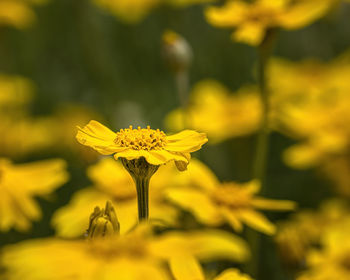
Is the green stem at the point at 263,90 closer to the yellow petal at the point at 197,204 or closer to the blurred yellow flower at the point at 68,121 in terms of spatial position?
the yellow petal at the point at 197,204

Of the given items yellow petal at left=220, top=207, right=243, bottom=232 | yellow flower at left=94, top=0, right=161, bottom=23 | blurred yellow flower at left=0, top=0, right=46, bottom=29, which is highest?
yellow flower at left=94, top=0, right=161, bottom=23

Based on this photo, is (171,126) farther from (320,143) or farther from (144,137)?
(144,137)

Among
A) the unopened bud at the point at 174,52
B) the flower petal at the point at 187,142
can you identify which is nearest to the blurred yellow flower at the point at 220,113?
the unopened bud at the point at 174,52

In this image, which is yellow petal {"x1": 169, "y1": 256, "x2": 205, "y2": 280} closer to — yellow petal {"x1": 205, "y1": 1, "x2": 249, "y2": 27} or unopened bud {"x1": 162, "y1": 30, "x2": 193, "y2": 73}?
yellow petal {"x1": 205, "y1": 1, "x2": 249, "y2": 27}

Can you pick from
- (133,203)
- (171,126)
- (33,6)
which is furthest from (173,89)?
(133,203)

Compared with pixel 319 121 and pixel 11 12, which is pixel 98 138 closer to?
pixel 319 121


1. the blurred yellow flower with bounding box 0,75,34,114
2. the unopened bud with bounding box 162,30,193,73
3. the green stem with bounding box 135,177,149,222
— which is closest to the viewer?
the green stem with bounding box 135,177,149,222

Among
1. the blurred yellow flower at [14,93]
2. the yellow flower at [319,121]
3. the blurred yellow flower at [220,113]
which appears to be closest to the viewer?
the yellow flower at [319,121]

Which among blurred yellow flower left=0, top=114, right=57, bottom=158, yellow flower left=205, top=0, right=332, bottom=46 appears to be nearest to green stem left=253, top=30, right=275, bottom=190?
yellow flower left=205, top=0, right=332, bottom=46
